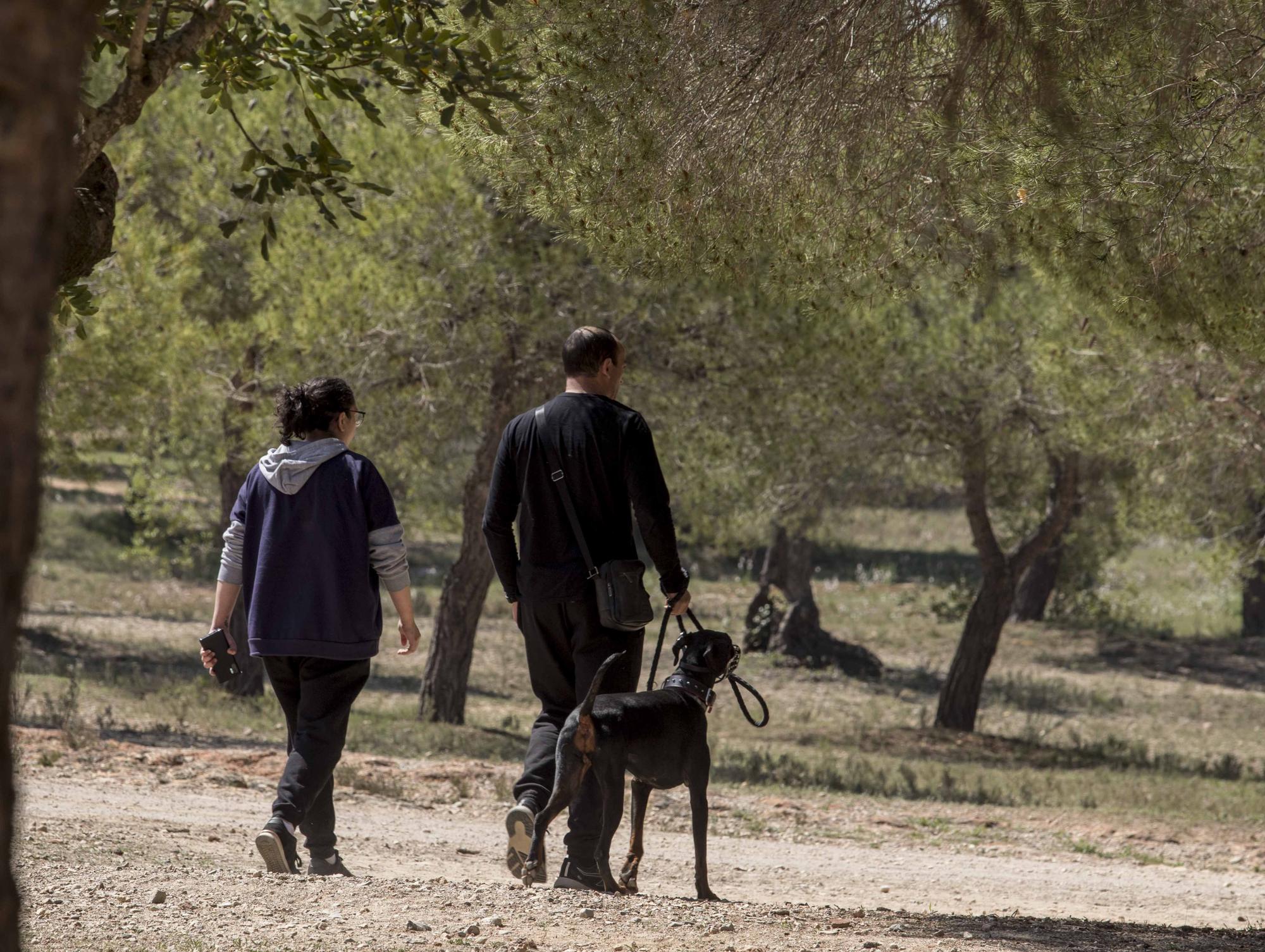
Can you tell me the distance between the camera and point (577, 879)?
4984 mm

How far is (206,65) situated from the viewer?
5473 millimetres

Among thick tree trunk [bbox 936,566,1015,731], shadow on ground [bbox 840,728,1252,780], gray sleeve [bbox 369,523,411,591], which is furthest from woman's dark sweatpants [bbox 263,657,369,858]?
thick tree trunk [bbox 936,566,1015,731]

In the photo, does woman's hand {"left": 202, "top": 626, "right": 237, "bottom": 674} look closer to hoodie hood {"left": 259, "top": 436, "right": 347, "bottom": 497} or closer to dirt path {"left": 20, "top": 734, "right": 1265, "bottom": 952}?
hoodie hood {"left": 259, "top": 436, "right": 347, "bottom": 497}

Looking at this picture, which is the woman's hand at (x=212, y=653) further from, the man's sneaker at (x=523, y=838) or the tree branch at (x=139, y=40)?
the tree branch at (x=139, y=40)

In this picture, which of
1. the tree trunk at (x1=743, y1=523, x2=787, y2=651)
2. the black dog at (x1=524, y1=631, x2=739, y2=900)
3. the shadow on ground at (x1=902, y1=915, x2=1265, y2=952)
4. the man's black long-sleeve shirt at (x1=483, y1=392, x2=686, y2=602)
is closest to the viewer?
the shadow on ground at (x1=902, y1=915, x2=1265, y2=952)

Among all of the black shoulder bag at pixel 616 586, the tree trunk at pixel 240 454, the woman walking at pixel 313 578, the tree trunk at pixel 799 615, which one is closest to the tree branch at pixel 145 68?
the woman walking at pixel 313 578

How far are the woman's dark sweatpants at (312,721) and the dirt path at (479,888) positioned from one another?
0.35m

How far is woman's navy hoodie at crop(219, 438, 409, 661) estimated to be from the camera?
5035 millimetres

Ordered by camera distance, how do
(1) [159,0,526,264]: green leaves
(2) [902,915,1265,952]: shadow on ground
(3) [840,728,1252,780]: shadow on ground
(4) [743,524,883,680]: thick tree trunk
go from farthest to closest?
(4) [743,524,883,680]: thick tree trunk → (3) [840,728,1252,780]: shadow on ground → (1) [159,0,526,264]: green leaves → (2) [902,915,1265,952]: shadow on ground

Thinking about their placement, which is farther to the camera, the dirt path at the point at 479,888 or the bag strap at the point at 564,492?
the bag strap at the point at 564,492

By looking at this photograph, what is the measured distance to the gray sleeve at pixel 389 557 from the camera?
514 centimetres

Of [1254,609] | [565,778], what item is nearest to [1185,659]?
[1254,609]

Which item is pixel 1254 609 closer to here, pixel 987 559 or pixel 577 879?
pixel 987 559

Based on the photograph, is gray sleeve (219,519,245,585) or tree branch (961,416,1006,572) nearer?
gray sleeve (219,519,245,585)
